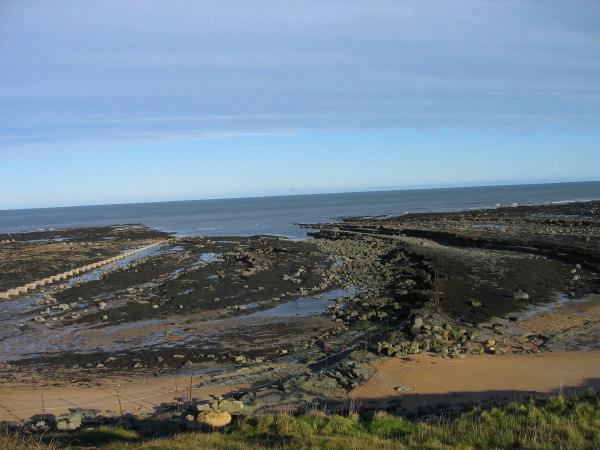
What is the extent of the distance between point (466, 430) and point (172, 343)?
1266cm

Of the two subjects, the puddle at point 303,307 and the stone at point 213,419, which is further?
the puddle at point 303,307

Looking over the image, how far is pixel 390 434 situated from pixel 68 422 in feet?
25.0

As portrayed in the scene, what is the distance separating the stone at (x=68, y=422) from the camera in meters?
9.87

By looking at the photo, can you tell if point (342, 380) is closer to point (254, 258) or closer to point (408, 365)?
point (408, 365)

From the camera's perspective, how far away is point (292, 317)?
67.8 feet

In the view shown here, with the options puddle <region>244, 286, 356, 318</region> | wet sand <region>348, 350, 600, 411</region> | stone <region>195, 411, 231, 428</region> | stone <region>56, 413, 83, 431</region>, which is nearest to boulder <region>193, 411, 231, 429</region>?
stone <region>195, 411, 231, 428</region>

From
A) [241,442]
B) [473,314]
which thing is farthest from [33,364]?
[473,314]

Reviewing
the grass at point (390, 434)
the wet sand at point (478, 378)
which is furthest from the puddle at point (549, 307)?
the grass at point (390, 434)

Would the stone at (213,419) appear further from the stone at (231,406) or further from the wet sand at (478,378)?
the wet sand at (478,378)

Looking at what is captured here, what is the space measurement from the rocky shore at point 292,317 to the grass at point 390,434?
1.37 m

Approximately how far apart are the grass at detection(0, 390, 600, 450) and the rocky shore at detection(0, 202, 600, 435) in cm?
137

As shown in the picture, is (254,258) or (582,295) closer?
(582,295)

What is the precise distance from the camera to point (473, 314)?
62.1 ft

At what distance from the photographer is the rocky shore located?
522 inches
